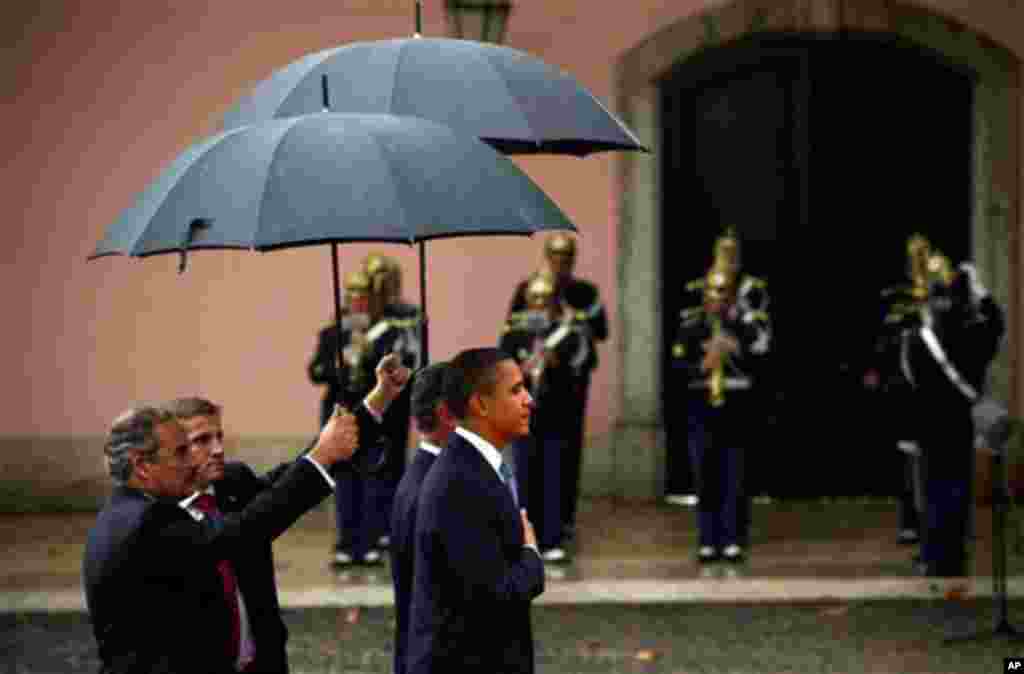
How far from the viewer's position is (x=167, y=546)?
19.0ft

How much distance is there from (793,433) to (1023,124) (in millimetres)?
2629

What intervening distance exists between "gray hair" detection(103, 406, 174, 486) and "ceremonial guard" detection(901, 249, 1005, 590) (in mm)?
7645

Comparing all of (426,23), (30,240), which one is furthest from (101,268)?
(426,23)

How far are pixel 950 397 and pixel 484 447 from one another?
707cm

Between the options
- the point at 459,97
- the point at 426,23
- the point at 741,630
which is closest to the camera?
the point at 459,97

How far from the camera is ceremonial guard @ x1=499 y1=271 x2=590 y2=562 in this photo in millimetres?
13953

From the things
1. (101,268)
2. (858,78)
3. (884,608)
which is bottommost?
(884,608)

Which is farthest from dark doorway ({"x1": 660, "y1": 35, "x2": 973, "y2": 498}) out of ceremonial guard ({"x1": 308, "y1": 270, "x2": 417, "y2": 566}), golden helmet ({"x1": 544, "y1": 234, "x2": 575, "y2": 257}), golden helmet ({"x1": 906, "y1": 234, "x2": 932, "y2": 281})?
ceremonial guard ({"x1": 308, "y1": 270, "x2": 417, "y2": 566})

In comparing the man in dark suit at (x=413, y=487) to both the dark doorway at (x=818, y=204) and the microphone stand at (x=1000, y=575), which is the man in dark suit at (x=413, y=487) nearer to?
the microphone stand at (x=1000, y=575)

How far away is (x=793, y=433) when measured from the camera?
1625 centimetres

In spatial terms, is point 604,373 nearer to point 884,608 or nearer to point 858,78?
point 858,78

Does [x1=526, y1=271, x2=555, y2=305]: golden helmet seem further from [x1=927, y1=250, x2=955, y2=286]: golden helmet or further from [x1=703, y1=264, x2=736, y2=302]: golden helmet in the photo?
[x1=927, y1=250, x2=955, y2=286]: golden helmet

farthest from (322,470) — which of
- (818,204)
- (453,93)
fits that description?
(818,204)

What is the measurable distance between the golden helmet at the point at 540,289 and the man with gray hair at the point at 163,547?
791 centimetres
